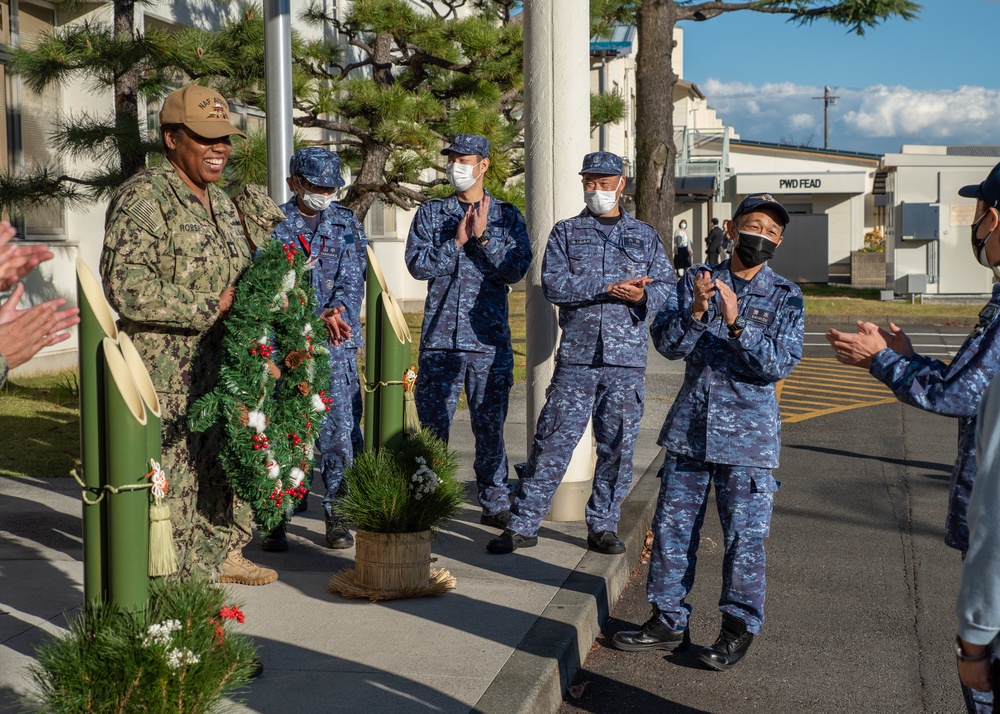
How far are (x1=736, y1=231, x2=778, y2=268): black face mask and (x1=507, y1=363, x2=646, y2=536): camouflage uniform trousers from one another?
147 centimetres

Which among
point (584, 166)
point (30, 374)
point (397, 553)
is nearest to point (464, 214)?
point (584, 166)

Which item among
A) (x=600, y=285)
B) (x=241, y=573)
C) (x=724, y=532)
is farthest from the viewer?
(x=600, y=285)

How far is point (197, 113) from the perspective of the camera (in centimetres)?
414

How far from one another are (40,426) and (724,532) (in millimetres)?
6940

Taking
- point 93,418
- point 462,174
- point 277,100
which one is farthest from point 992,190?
point 277,100

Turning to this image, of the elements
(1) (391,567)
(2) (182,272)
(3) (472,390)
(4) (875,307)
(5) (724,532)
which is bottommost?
(1) (391,567)

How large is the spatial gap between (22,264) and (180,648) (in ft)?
3.72

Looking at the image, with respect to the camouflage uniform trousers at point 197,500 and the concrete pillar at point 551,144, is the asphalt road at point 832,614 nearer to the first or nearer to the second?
the concrete pillar at point 551,144

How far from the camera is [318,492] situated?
760cm

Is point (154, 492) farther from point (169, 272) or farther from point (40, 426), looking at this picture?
point (40, 426)

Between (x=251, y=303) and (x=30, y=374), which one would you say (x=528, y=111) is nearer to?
(x=251, y=303)

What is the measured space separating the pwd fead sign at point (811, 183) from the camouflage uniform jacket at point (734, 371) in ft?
133

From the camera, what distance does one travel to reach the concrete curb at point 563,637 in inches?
158

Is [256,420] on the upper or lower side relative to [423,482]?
upper
